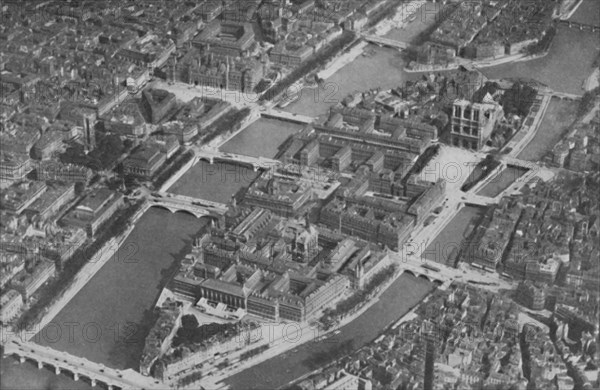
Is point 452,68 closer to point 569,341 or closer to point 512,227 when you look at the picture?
point 512,227

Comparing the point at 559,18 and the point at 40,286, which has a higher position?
the point at 559,18

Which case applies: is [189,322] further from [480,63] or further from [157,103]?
[480,63]

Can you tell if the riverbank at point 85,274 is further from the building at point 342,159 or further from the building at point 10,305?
the building at point 342,159

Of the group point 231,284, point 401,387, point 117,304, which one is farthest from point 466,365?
point 117,304

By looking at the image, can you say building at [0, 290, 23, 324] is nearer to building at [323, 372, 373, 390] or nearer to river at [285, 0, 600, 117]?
building at [323, 372, 373, 390]

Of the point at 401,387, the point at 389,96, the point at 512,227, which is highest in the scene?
the point at 389,96

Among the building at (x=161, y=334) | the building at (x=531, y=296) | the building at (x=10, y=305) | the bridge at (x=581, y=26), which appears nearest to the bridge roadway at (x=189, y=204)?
the building at (x=161, y=334)

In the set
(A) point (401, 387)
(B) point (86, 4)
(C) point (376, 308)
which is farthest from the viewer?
(B) point (86, 4)
